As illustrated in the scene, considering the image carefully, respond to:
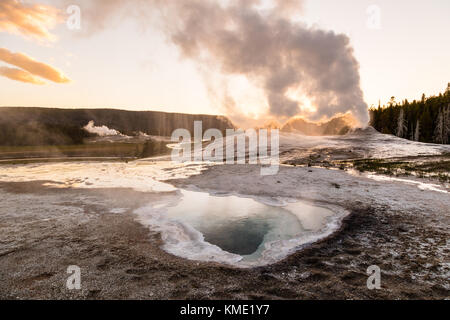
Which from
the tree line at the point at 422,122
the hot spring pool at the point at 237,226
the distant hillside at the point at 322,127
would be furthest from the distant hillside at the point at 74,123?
the hot spring pool at the point at 237,226

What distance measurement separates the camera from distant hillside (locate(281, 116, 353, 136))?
39.5m

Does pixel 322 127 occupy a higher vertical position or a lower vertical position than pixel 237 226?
higher

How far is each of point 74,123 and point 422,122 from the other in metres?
116

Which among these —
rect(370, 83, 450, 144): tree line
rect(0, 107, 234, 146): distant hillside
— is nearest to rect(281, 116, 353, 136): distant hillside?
rect(370, 83, 450, 144): tree line

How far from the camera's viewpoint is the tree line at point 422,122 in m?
47.6

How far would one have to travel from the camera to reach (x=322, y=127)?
159 ft

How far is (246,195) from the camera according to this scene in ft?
36.8

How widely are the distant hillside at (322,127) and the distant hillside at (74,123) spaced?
38.1 metres

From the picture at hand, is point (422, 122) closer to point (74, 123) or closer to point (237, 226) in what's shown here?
point (237, 226)

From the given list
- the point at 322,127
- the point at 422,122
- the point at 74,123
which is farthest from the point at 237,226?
the point at 74,123

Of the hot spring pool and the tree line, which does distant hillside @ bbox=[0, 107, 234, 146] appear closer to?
the tree line

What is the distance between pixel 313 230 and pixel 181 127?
410 feet
